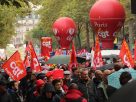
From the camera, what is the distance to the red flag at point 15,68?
1348 cm

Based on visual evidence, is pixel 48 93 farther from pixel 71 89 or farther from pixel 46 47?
pixel 46 47

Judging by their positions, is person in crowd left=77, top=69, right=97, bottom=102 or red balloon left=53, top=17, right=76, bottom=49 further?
red balloon left=53, top=17, right=76, bottom=49

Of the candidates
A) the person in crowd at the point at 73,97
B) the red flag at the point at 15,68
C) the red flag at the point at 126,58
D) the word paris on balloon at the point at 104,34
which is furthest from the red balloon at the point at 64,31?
the person in crowd at the point at 73,97

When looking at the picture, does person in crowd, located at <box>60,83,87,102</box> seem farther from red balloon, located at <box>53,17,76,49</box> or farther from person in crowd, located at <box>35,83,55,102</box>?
red balloon, located at <box>53,17,76,49</box>

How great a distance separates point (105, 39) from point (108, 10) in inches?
66.7

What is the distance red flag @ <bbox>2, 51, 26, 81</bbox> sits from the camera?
13.5 metres

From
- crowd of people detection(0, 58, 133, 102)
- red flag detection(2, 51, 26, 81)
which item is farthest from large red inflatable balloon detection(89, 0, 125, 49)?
crowd of people detection(0, 58, 133, 102)

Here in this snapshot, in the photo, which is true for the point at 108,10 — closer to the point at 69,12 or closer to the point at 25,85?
the point at 25,85

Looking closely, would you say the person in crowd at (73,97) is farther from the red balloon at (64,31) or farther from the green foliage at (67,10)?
the green foliage at (67,10)

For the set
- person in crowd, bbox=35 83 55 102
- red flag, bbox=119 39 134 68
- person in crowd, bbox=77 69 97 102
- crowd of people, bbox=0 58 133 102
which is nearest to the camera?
crowd of people, bbox=0 58 133 102

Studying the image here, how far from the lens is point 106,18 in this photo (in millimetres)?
31016

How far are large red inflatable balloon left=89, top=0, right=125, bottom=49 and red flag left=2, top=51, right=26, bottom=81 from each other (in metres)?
17.1

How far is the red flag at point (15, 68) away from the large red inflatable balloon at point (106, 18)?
56.1 ft

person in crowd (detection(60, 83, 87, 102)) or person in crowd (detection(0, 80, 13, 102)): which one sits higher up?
person in crowd (detection(60, 83, 87, 102))
